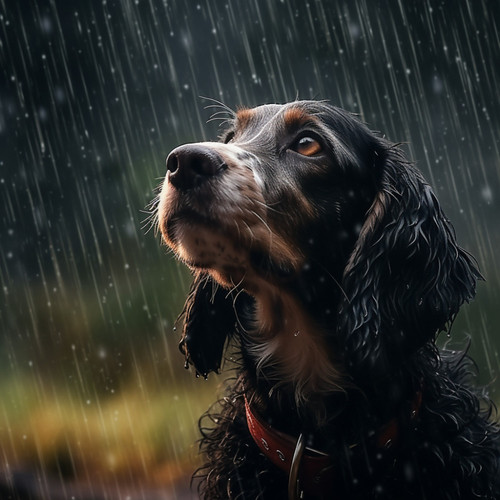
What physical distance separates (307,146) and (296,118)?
16 cm

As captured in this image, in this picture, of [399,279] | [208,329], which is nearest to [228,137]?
[208,329]

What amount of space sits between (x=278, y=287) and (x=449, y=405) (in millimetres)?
1044

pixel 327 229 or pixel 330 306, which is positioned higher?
pixel 327 229

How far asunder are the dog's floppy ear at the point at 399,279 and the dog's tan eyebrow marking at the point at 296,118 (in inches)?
20.4

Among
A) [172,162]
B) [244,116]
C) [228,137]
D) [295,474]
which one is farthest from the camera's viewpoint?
[228,137]

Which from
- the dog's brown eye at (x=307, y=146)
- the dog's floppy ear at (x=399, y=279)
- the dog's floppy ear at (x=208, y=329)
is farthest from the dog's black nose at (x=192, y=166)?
the dog's floppy ear at (x=208, y=329)

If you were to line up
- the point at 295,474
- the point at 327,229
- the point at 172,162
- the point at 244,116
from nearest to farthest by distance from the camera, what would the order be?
the point at 172,162
the point at 295,474
the point at 327,229
the point at 244,116

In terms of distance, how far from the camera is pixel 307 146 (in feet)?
9.91

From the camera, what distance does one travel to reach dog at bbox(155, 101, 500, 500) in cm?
263

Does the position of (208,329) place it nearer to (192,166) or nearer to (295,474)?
(295,474)

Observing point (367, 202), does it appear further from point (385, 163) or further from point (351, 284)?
point (351, 284)

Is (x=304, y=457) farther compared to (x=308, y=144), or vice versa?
(x=308, y=144)

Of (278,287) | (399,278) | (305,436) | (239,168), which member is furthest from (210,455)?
(239,168)

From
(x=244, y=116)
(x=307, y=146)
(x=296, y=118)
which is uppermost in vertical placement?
(x=244, y=116)
